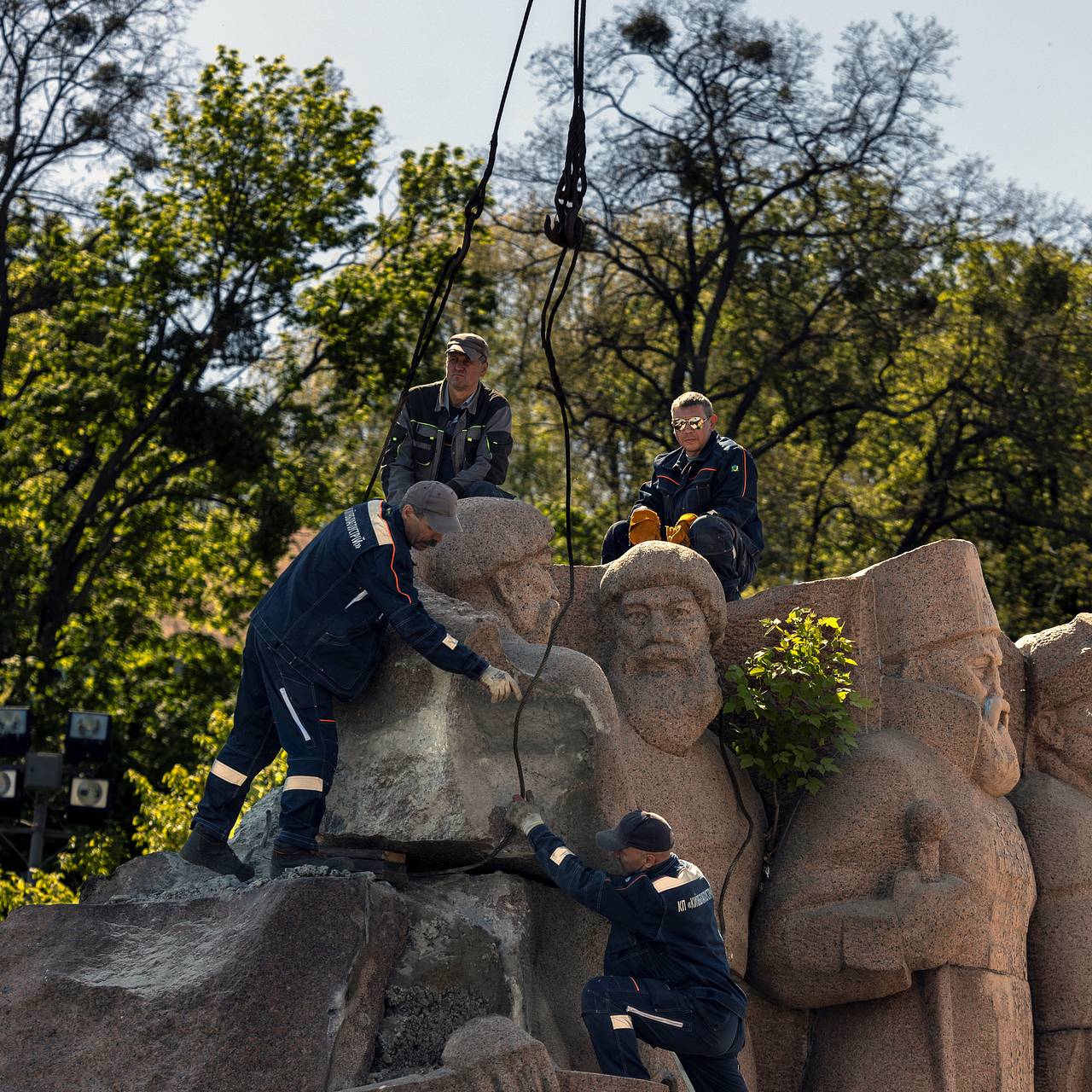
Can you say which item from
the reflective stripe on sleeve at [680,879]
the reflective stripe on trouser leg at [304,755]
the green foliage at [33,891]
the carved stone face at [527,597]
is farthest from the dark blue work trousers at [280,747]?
the green foliage at [33,891]

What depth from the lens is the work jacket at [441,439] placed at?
8547 mm

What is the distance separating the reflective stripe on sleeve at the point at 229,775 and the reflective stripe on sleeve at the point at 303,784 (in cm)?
36

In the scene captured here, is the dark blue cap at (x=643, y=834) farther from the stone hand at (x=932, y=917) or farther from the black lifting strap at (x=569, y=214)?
the stone hand at (x=932, y=917)

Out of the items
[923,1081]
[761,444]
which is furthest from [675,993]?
[761,444]

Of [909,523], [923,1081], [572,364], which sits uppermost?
[572,364]

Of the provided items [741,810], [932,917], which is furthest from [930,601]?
[932,917]

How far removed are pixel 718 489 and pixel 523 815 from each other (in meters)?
2.54

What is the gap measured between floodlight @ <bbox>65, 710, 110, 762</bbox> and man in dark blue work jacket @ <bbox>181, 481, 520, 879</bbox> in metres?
9.05

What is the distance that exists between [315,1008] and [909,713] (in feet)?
10.8

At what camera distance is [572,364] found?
792 inches

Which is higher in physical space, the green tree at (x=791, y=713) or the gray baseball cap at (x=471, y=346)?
the gray baseball cap at (x=471, y=346)

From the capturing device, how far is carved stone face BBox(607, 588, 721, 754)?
24.4 ft

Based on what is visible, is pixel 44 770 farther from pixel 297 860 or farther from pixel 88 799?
pixel 297 860

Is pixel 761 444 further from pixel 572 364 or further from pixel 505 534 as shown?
pixel 505 534
